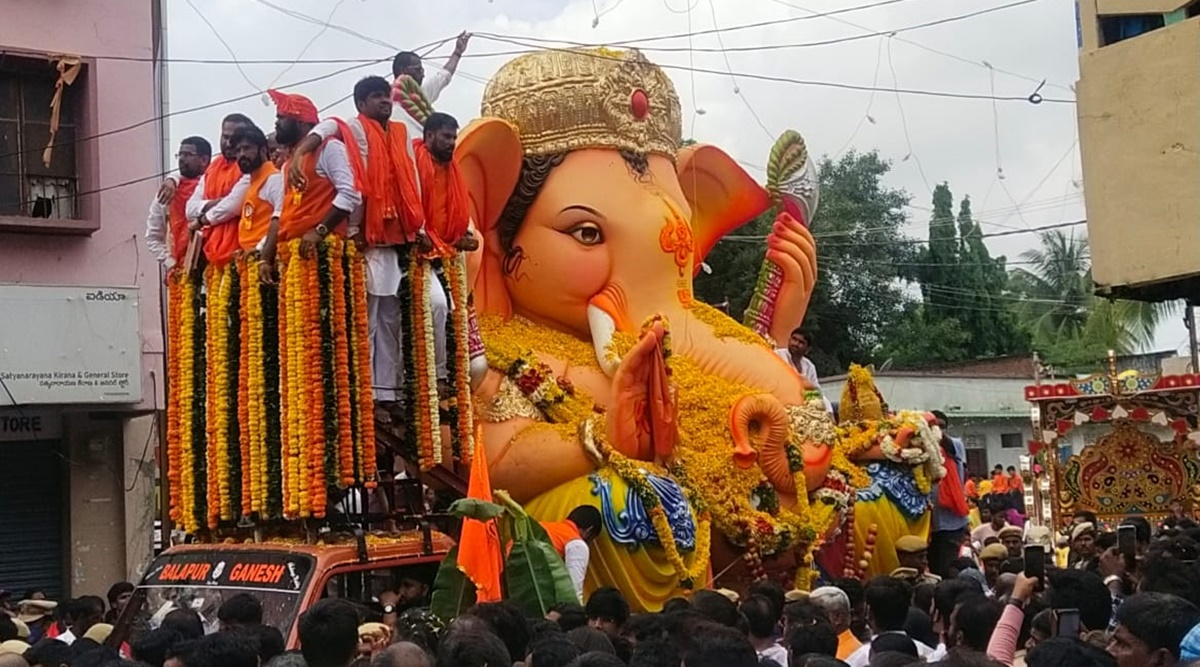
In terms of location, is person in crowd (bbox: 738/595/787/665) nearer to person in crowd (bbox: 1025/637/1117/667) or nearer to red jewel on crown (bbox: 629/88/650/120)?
person in crowd (bbox: 1025/637/1117/667)

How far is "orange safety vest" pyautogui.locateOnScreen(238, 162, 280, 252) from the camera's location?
805 cm

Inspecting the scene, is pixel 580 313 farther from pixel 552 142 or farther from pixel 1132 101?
pixel 1132 101

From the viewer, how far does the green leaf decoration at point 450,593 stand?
7.18 meters

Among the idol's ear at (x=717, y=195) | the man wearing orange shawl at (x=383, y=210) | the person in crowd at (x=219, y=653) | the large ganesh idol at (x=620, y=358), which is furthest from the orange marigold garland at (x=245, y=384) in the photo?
the idol's ear at (x=717, y=195)

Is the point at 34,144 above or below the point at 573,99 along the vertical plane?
above

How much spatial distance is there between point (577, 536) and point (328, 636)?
13.5ft

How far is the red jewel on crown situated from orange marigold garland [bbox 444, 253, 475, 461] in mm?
2565

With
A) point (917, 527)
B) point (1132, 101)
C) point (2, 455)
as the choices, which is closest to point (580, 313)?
point (917, 527)

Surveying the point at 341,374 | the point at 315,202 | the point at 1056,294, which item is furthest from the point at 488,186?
the point at 1056,294

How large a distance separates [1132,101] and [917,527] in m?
4.44

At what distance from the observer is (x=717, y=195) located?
40.3 feet

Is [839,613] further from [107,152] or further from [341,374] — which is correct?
[107,152]

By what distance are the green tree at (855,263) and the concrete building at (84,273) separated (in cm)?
1634

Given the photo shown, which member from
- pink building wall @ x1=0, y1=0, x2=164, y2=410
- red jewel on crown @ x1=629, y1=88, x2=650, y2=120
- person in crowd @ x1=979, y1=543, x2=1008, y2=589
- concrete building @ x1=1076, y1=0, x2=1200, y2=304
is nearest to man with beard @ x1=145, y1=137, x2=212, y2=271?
red jewel on crown @ x1=629, y1=88, x2=650, y2=120
